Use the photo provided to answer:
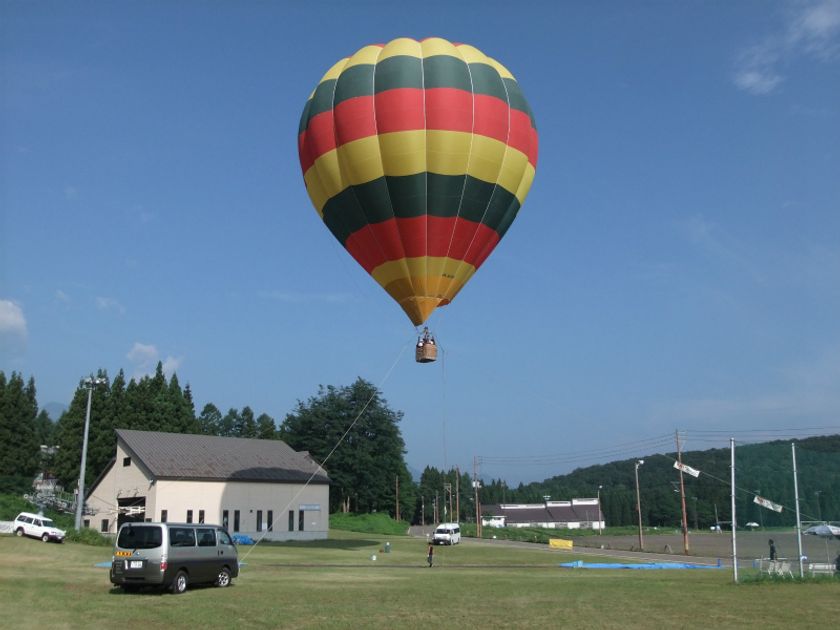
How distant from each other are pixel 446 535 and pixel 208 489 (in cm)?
1907

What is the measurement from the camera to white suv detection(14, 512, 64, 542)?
4034cm

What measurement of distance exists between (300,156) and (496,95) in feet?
28.4

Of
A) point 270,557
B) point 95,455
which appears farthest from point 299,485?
point 95,455

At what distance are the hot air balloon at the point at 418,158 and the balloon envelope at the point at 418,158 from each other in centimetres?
4

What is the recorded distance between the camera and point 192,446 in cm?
5741

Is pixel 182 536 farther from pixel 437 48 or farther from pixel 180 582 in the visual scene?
pixel 437 48

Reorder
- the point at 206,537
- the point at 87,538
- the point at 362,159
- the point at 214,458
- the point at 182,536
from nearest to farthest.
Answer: the point at 182,536
the point at 206,537
the point at 362,159
the point at 87,538
the point at 214,458

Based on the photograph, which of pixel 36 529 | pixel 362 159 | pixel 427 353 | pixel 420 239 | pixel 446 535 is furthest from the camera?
pixel 446 535

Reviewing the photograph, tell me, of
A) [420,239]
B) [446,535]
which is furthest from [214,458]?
[420,239]

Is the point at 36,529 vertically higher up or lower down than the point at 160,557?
lower down

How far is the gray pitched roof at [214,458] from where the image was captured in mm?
52562

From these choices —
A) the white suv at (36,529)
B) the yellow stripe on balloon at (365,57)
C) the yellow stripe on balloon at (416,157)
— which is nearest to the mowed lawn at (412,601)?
the white suv at (36,529)

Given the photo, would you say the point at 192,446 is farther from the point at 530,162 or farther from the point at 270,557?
the point at 530,162

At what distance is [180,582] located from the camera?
19828mm
